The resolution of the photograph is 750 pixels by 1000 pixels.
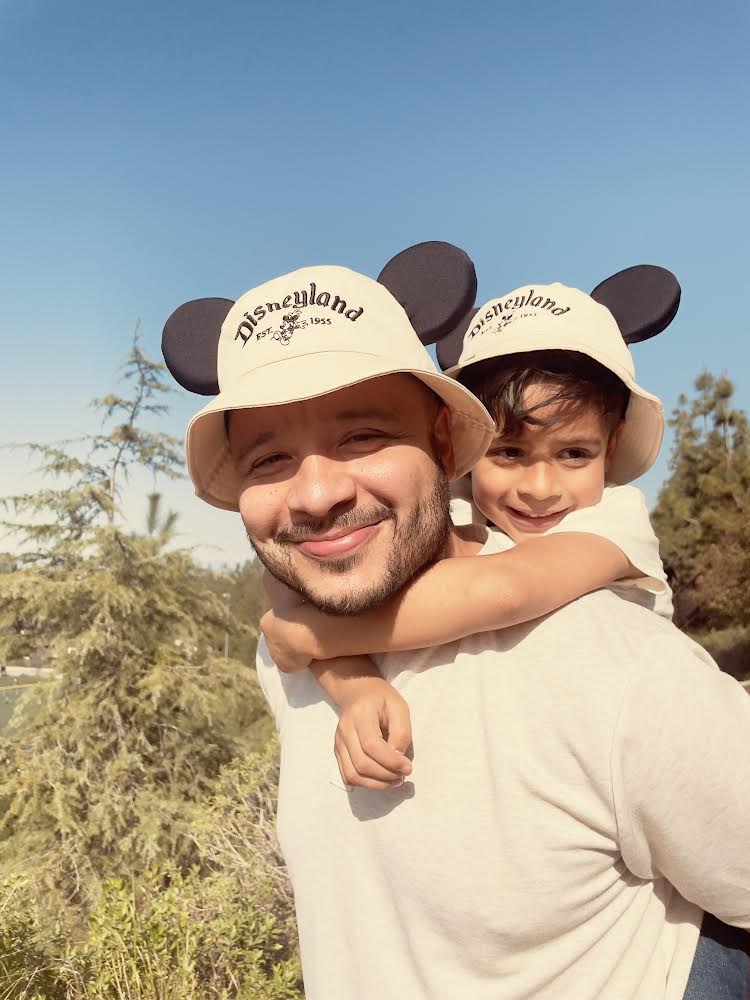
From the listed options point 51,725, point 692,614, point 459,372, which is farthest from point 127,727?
point 692,614

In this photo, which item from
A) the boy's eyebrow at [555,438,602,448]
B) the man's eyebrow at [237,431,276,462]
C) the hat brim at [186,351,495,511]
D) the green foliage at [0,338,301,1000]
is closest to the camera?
the hat brim at [186,351,495,511]

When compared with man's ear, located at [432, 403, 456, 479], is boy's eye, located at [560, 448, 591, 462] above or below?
above

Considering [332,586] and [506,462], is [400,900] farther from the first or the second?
[506,462]

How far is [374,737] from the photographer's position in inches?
49.5

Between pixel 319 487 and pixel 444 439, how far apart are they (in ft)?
1.24

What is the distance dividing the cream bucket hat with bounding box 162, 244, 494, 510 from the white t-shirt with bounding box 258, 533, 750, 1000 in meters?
0.50

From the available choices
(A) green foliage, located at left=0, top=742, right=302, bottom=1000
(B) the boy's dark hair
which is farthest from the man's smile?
(A) green foliage, located at left=0, top=742, right=302, bottom=1000

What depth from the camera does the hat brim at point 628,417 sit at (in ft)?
6.53

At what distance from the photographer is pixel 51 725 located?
31.3 ft

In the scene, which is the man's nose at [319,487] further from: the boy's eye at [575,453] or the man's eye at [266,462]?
the boy's eye at [575,453]

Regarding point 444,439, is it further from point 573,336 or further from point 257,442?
point 573,336

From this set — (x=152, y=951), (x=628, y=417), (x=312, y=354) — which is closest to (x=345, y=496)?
(x=312, y=354)

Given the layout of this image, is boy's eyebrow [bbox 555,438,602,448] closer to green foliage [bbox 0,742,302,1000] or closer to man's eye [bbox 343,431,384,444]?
man's eye [bbox 343,431,384,444]

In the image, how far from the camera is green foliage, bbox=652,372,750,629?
21031 mm
